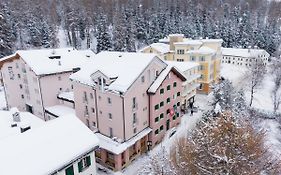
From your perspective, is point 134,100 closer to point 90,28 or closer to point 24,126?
point 24,126

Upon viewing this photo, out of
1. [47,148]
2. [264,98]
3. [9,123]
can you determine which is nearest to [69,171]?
[47,148]

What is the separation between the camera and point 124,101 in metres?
33.3

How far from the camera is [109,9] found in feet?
379

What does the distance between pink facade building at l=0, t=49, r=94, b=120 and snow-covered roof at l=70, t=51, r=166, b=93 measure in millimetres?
9257

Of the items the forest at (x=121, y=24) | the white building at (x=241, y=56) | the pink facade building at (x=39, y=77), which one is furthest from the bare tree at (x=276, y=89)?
the pink facade building at (x=39, y=77)

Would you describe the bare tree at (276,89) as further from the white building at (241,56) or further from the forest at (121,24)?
the forest at (121,24)

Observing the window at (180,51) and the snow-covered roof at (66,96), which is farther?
the window at (180,51)

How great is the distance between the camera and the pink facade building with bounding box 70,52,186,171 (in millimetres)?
34062

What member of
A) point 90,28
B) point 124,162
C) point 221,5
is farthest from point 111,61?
point 221,5

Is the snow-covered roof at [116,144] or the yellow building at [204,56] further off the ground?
the yellow building at [204,56]

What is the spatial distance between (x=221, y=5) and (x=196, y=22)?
38.6 metres

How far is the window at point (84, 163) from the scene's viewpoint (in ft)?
85.9

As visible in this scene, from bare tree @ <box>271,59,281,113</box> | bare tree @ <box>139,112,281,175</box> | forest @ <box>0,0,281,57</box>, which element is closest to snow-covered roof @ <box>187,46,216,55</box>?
bare tree @ <box>271,59,281,113</box>

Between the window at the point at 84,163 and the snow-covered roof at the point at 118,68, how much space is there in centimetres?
942
